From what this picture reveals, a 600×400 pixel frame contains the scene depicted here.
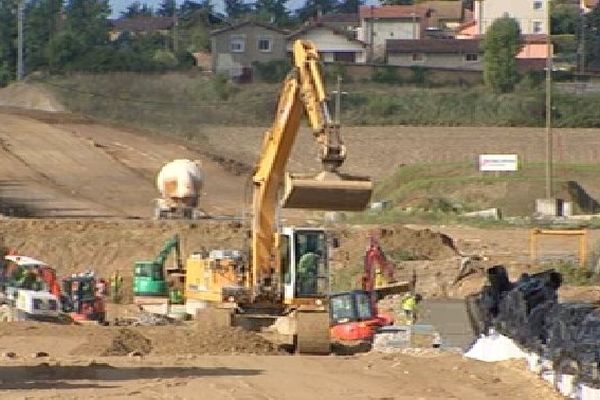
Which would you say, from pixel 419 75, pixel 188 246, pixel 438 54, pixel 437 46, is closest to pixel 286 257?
pixel 188 246

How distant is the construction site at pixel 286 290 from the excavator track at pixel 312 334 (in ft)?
0.09

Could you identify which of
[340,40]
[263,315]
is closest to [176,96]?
[340,40]

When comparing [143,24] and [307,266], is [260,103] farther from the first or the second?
[143,24]

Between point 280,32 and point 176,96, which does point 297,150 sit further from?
point 280,32

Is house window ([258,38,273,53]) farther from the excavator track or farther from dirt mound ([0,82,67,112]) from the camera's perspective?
the excavator track

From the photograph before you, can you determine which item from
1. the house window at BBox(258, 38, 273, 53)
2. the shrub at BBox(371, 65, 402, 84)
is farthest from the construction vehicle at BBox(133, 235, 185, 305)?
the house window at BBox(258, 38, 273, 53)

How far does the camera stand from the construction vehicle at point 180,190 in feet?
163

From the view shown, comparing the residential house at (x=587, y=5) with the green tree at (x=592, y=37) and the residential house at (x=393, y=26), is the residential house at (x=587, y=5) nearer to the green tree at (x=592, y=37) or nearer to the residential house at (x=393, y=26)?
the residential house at (x=393, y=26)

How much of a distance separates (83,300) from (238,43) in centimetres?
8753

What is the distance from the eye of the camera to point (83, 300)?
36.1 metres

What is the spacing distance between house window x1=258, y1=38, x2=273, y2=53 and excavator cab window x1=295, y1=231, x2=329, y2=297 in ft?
305

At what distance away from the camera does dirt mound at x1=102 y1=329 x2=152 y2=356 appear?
25894 mm

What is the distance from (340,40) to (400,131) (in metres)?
42.8

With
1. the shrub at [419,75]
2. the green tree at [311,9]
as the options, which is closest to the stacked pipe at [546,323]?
the shrub at [419,75]
